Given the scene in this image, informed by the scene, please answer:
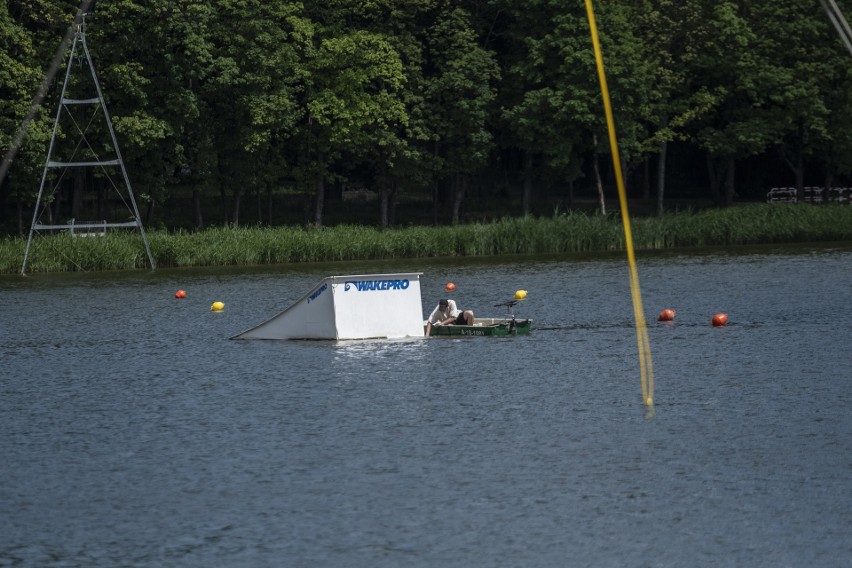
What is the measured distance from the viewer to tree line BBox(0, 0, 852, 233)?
79375 mm

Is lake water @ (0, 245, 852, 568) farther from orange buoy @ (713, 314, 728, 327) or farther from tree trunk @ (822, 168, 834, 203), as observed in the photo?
tree trunk @ (822, 168, 834, 203)

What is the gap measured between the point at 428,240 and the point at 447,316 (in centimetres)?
3119

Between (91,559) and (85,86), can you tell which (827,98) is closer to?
(85,86)

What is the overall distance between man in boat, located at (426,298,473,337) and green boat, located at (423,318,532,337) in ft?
0.57

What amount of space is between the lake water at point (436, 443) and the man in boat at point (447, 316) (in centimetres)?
88

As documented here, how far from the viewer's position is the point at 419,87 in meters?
87.4

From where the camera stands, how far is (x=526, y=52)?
299 feet

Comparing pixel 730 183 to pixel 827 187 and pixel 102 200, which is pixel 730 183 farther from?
pixel 102 200

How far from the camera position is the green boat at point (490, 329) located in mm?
41625

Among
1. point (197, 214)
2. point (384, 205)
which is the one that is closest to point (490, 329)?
point (197, 214)

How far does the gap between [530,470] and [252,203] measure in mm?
74000

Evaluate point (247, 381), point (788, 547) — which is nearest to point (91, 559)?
point (788, 547)

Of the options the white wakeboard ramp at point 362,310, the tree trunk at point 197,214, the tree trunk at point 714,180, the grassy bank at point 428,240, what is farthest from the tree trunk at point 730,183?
the white wakeboard ramp at point 362,310

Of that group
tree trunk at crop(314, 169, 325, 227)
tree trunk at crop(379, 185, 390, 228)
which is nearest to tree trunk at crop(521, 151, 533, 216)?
tree trunk at crop(379, 185, 390, 228)
